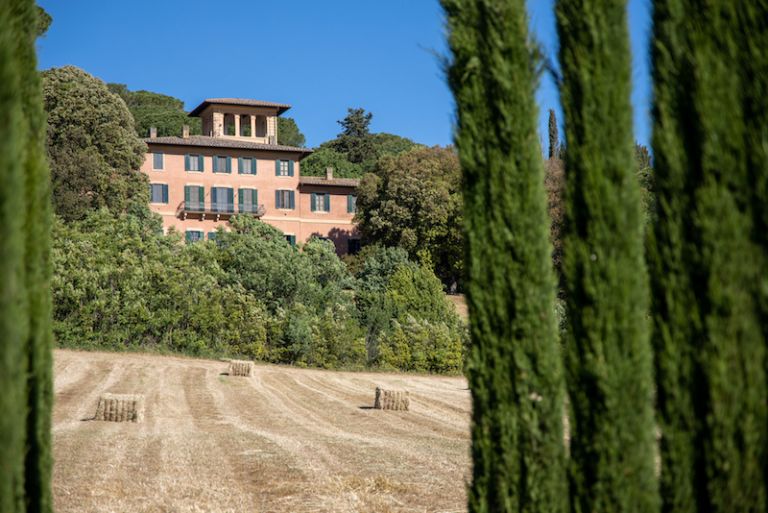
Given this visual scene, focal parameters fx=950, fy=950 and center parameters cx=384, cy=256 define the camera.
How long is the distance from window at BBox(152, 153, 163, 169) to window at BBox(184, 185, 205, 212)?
2.22 m

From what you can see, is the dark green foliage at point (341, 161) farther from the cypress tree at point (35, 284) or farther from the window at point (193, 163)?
the cypress tree at point (35, 284)

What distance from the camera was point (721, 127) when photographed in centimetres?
518

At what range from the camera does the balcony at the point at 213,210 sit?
64250 mm

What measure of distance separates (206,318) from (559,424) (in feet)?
109

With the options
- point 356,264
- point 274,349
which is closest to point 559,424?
point 274,349

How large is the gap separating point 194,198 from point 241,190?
3.30 metres

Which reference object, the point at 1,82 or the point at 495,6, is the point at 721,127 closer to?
the point at 495,6

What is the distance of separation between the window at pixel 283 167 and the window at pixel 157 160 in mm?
7901

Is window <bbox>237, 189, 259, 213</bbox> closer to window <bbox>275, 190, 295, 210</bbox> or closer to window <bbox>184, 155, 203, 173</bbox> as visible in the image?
window <bbox>275, 190, 295, 210</bbox>

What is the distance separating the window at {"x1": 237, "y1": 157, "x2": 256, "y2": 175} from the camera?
217 ft

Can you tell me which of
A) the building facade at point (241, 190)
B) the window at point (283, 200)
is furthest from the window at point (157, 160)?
the window at point (283, 200)

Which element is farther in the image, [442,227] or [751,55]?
[442,227]

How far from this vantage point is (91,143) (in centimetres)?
5022

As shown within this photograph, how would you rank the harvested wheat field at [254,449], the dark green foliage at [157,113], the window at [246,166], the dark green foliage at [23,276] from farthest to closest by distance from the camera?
the dark green foliage at [157,113] < the window at [246,166] < the harvested wheat field at [254,449] < the dark green foliage at [23,276]
